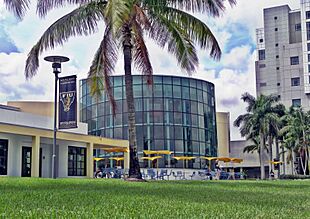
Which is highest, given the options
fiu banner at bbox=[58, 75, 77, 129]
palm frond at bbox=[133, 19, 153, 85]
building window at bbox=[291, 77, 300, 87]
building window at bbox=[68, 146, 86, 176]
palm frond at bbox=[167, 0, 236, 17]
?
building window at bbox=[291, 77, 300, 87]

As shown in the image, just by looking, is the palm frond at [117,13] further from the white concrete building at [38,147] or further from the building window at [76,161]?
the building window at [76,161]

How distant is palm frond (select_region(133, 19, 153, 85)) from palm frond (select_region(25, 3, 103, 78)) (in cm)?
165

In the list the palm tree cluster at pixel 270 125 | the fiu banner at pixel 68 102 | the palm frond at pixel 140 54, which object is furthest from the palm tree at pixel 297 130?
the palm frond at pixel 140 54

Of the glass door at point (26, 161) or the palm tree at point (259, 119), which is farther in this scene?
the palm tree at point (259, 119)

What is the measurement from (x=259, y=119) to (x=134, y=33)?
3743cm

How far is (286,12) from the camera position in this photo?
282ft

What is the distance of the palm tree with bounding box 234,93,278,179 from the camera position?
2135 inches

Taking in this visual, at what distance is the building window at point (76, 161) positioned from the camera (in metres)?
35.3

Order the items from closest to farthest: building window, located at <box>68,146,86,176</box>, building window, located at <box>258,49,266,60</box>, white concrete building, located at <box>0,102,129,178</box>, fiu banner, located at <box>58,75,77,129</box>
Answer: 1. fiu banner, located at <box>58,75,77,129</box>
2. white concrete building, located at <box>0,102,129,178</box>
3. building window, located at <box>68,146,86,176</box>
4. building window, located at <box>258,49,266,60</box>

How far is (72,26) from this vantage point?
1923cm

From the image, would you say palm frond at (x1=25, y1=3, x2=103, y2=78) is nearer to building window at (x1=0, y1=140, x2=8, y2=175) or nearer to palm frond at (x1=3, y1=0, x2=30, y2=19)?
palm frond at (x1=3, y1=0, x2=30, y2=19)

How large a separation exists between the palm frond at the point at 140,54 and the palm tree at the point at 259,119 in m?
35.5

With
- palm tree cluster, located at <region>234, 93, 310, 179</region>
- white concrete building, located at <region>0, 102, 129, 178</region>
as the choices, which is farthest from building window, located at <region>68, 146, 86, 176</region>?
palm tree cluster, located at <region>234, 93, 310, 179</region>

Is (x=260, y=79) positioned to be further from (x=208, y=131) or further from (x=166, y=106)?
(x=166, y=106)
